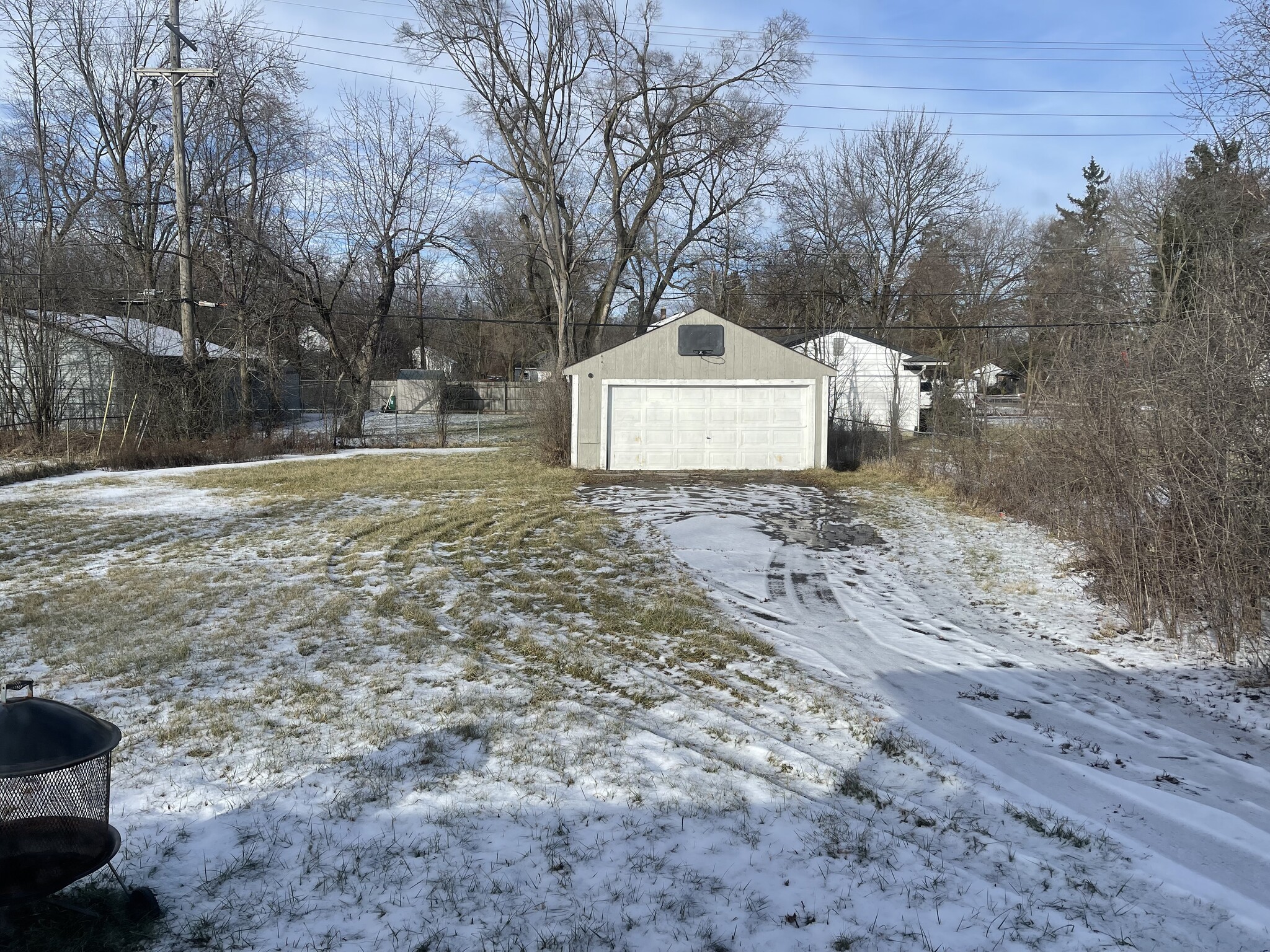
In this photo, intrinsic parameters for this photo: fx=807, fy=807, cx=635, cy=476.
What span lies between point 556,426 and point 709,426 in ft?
11.7

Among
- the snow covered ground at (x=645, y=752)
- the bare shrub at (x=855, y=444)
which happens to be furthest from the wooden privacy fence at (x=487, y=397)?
the snow covered ground at (x=645, y=752)

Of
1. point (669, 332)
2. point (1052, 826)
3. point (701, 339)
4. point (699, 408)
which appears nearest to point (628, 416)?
point (699, 408)

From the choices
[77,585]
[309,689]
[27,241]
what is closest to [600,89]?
[27,241]

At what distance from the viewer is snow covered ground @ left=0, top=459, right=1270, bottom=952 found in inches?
118

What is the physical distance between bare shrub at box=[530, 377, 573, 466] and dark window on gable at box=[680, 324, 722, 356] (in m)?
2.91

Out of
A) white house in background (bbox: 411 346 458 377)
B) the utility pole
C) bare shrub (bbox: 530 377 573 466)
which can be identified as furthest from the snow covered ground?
white house in background (bbox: 411 346 458 377)

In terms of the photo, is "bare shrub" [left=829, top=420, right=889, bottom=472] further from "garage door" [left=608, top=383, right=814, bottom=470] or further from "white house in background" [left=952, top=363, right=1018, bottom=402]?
"white house in background" [left=952, top=363, right=1018, bottom=402]

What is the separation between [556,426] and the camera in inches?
742

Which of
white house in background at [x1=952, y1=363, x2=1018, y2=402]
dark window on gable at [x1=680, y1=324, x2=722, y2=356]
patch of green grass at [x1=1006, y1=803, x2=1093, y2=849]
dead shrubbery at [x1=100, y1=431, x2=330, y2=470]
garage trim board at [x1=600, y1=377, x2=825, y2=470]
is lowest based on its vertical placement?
patch of green grass at [x1=1006, y1=803, x2=1093, y2=849]

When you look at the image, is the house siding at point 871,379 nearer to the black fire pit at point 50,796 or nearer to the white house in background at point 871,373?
the white house in background at point 871,373

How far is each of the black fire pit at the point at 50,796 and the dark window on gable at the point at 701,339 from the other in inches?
614

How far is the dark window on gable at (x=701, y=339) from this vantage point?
17.7m

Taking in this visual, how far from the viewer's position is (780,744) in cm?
444

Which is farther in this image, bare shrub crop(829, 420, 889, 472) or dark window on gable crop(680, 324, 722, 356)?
bare shrub crop(829, 420, 889, 472)
